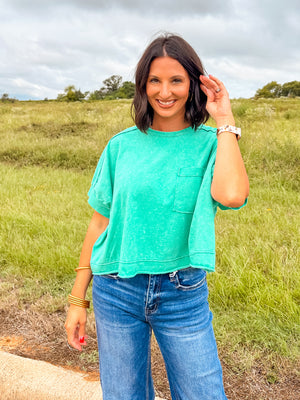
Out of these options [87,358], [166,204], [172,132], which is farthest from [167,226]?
[87,358]

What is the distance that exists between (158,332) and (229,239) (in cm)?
260

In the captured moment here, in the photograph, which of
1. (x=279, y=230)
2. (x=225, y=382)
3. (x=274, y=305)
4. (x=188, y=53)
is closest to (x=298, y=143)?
(x=279, y=230)

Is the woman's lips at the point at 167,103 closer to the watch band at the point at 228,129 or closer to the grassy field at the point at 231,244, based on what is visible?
the watch band at the point at 228,129

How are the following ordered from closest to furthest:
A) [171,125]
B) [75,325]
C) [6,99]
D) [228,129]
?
[228,129] → [171,125] → [75,325] → [6,99]

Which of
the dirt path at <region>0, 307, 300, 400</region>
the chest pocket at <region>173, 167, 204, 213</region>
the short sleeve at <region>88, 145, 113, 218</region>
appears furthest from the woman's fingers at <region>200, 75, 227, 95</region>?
the dirt path at <region>0, 307, 300, 400</region>

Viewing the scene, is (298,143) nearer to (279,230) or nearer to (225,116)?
(279,230)

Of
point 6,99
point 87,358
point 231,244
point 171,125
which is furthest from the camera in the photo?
point 6,99

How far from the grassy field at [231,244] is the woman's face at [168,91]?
1589 mm

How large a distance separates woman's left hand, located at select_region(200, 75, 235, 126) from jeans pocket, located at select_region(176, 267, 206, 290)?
0.47 meters

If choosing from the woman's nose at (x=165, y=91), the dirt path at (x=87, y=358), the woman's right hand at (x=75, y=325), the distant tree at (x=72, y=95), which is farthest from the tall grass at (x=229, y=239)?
the distant tree at (x=72, y=95)

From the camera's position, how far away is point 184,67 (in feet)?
4.23

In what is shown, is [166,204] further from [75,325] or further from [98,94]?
[98,94]

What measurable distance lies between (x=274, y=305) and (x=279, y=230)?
1.43 meters

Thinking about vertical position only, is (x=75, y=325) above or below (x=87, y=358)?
above
